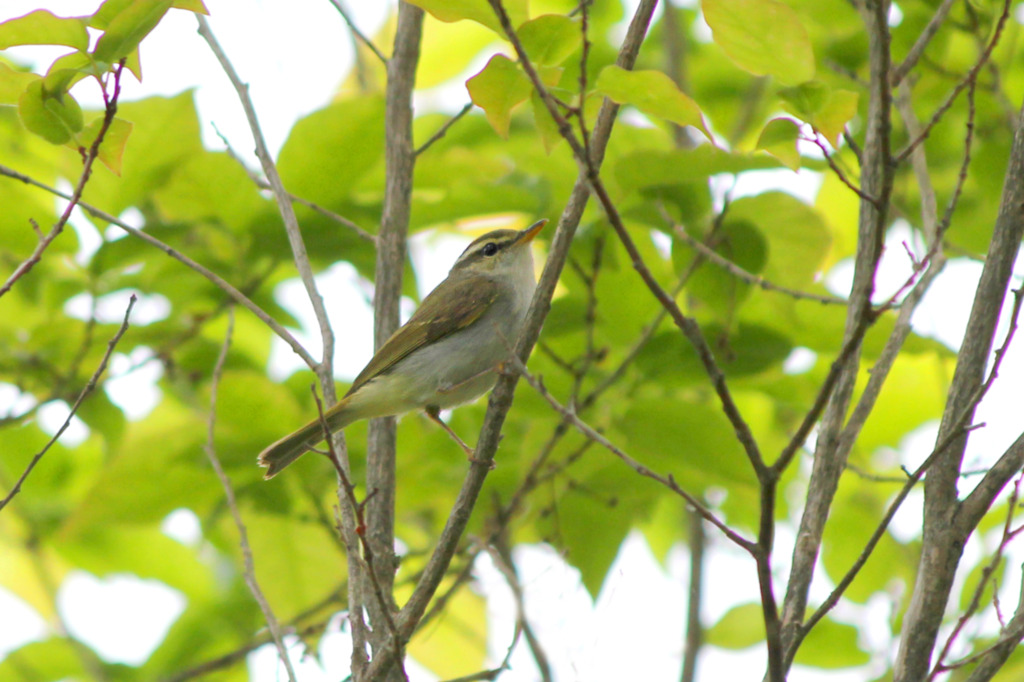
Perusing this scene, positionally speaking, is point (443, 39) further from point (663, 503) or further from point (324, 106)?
point (663, 503)

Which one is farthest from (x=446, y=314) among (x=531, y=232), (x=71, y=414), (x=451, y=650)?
(x=71, y=414)

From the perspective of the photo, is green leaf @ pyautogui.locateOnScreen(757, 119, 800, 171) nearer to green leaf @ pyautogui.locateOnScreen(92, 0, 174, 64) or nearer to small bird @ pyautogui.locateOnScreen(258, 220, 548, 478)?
green leaf @ pyautogui.locateOnScreen(92, 0, 174, 64)

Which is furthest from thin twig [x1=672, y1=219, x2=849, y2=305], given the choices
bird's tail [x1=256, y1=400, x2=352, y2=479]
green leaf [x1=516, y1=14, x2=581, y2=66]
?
bird's tail [x1=256, y1=400, x2=352, y2=479]

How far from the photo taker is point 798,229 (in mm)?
4254

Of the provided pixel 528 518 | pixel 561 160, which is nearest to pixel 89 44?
pixel 561 160

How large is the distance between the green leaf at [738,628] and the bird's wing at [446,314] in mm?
1999

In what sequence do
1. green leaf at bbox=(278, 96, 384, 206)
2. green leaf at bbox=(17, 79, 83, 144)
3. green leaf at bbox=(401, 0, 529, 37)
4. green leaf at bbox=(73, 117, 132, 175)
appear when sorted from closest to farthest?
1. green leaf at bbox=(401, 0, 529, 37)
2. green leaf at bbox=(17, 79, 83, 144)
3. green leaf at bbox=(73, 117, 132, 175)
4. green leaf at bbox=(278, 96, 384, 206)

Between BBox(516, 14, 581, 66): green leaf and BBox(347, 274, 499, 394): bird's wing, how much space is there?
2762mm

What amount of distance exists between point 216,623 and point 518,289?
7.91 ft

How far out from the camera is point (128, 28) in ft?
8.84

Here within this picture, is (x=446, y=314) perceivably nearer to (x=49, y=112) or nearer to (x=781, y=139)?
(x=49, y=112)

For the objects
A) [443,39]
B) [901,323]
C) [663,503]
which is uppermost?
[443,39]

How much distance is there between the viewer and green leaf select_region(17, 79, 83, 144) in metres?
2.81

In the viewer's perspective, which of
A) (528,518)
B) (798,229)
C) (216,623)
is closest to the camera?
(798,229)
